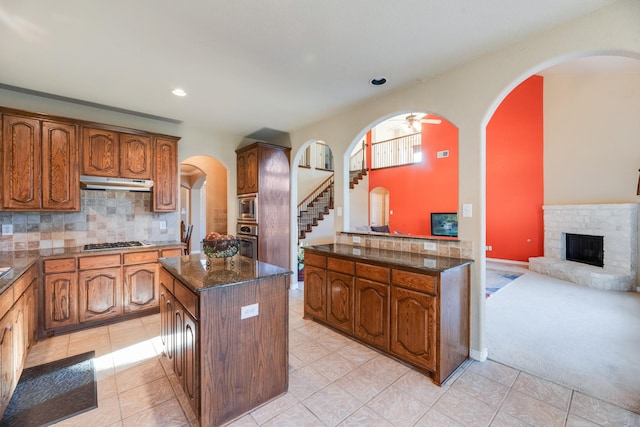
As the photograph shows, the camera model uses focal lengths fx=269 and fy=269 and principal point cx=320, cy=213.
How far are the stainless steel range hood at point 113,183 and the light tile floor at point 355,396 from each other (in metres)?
1.79

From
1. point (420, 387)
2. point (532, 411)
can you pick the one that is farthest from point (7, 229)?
point (532, 411)

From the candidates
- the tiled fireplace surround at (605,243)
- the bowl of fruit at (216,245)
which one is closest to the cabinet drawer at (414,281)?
the bowl of fruit at (216,245)

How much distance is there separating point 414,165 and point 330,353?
7.24m

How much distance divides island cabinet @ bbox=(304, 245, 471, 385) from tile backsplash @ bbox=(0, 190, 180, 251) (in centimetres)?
275

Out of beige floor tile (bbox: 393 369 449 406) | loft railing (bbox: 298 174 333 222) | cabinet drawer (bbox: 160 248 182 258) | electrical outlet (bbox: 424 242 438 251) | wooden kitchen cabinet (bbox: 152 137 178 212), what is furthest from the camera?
loft railing (bbox: 298 174 333 222)

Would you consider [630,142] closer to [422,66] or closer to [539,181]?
[539,181]

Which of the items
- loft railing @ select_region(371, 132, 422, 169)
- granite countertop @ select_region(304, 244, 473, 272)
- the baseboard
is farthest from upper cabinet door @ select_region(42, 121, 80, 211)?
loft railing @ select_region(371, 132, 422, 169)

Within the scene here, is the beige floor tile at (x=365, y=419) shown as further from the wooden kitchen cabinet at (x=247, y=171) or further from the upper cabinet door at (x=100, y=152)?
the upper cabinet door at (x=100, y=152)

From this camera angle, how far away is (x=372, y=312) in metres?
2.58

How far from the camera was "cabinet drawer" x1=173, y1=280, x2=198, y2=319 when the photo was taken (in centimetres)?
166

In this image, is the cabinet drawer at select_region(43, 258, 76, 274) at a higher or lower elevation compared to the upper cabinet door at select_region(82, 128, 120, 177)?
lower

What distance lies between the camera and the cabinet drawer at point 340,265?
278cm

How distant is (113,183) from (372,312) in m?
3.48

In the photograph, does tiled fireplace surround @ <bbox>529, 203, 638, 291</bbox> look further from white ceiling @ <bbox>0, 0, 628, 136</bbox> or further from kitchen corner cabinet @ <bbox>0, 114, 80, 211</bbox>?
kitchen corner cabinet @ <bbox>0, 114, 80, 211</bbox>
